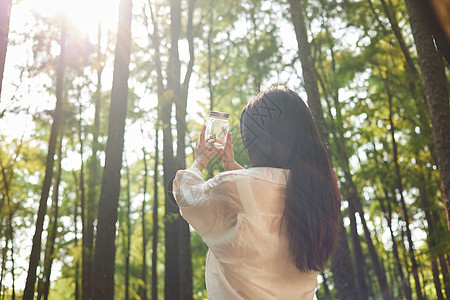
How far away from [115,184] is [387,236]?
1796 centimetres

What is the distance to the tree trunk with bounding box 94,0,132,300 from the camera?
239 inches

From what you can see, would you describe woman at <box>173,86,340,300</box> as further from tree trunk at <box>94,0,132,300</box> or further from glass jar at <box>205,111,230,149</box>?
tree trunk at <box>94,0,132,300</box>

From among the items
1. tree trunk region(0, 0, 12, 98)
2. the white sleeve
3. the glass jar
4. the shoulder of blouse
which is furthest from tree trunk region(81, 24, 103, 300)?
the shoulder of blouse

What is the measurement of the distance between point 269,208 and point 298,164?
28 centimetres

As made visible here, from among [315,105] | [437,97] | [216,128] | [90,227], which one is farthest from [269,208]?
[90,227]

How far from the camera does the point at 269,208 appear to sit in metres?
1.93

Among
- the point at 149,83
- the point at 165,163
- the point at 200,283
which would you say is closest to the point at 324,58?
the point at 149,83

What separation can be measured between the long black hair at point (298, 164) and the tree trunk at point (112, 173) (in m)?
4.53

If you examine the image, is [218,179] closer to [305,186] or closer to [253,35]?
[305,186]

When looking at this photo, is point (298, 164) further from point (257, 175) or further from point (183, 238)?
point (183, 238)

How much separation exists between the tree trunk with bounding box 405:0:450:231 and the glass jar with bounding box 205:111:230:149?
13.3ft

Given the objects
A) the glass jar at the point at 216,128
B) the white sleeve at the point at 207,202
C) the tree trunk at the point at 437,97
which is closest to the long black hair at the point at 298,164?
the glass jar at the point at 216,128

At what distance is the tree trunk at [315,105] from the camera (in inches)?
270

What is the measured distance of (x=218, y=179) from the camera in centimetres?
190
